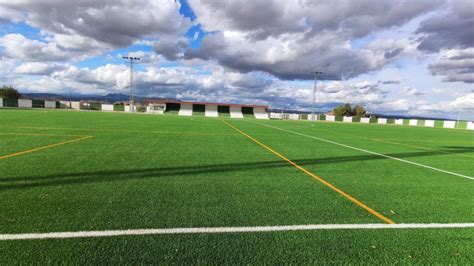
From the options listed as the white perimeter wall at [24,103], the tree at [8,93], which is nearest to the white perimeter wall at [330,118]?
the white perimeter wall at [24,103]

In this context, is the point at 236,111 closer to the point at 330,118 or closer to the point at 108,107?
the point at 330,118

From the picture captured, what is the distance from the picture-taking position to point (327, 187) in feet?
18.0

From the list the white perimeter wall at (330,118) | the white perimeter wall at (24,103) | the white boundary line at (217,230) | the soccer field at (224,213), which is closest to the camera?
the soccer field at (224,213)

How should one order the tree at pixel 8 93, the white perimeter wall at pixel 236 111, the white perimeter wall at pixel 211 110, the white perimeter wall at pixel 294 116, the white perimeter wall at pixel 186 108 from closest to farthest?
the white perimeter wall at pixel 186 108, the white perimeter wall at pixel 211 110, the white perimeter wall at pixel 236 111, the white perimeter wall at pixel 294 116, the tree at pixel 8 93

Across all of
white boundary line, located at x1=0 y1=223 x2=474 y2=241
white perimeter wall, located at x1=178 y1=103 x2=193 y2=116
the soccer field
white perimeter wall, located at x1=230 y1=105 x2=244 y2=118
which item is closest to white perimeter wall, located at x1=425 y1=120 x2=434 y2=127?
white perimeter wall, located at x1=230 y1=105 x2=244 y2=118

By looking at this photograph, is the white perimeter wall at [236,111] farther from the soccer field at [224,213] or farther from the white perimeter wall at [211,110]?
the soccer field at [224,213]

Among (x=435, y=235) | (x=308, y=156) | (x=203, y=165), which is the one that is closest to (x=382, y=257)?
(x=435, y=235)

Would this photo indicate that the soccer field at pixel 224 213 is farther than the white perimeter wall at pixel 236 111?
No

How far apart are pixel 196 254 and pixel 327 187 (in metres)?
3.46

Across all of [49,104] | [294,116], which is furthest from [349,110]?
[49,104]

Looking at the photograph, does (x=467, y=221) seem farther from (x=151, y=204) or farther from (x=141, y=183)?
(x=141, y=183)

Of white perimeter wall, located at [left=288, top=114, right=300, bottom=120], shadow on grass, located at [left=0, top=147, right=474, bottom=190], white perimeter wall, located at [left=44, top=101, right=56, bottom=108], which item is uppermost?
white perimeter wall, located at [left=44, top=101, right=56, bottom=108]

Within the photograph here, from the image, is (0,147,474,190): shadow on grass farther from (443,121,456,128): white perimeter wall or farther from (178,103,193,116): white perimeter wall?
(178,103,193,116): white perimeter wall

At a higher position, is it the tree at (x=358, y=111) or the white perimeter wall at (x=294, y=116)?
the tree at (x=358, y=111)
